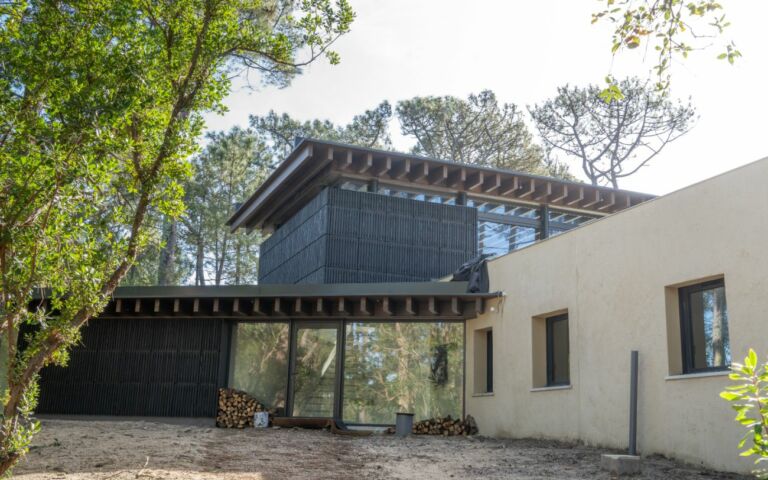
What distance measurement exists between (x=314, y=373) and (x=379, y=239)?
9.40 ft

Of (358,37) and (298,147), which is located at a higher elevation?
(358,37)

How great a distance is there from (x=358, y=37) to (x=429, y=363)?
30.1ft

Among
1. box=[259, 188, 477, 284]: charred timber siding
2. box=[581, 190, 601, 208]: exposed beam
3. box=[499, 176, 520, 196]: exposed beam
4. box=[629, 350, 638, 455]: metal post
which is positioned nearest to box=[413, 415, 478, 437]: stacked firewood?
box=[259, 188, 477, 284]: charred timber siding

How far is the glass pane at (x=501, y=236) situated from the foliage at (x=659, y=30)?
34.4 ft

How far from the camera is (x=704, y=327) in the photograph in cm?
869

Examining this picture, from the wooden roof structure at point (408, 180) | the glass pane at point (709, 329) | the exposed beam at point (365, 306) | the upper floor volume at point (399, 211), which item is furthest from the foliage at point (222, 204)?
the glass pane at point (709, 329)

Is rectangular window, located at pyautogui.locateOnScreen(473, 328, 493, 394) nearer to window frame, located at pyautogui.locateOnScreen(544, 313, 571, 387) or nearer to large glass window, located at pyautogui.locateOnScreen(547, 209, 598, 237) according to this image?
window frame, located at pyautogui.locateOnScreen(544, 313, 571, 387)

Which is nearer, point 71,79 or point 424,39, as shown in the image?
point 71,79

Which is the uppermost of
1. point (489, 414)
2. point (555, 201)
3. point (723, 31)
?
point (555, 201)

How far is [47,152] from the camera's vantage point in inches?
229

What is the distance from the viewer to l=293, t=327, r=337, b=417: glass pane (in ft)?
43.9

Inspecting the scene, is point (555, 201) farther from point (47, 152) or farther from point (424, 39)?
point (47, 152)

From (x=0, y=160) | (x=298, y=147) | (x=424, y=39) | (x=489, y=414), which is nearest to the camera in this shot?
(x=0, y=160)

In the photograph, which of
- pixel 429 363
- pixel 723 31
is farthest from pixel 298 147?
pixel 723 31
